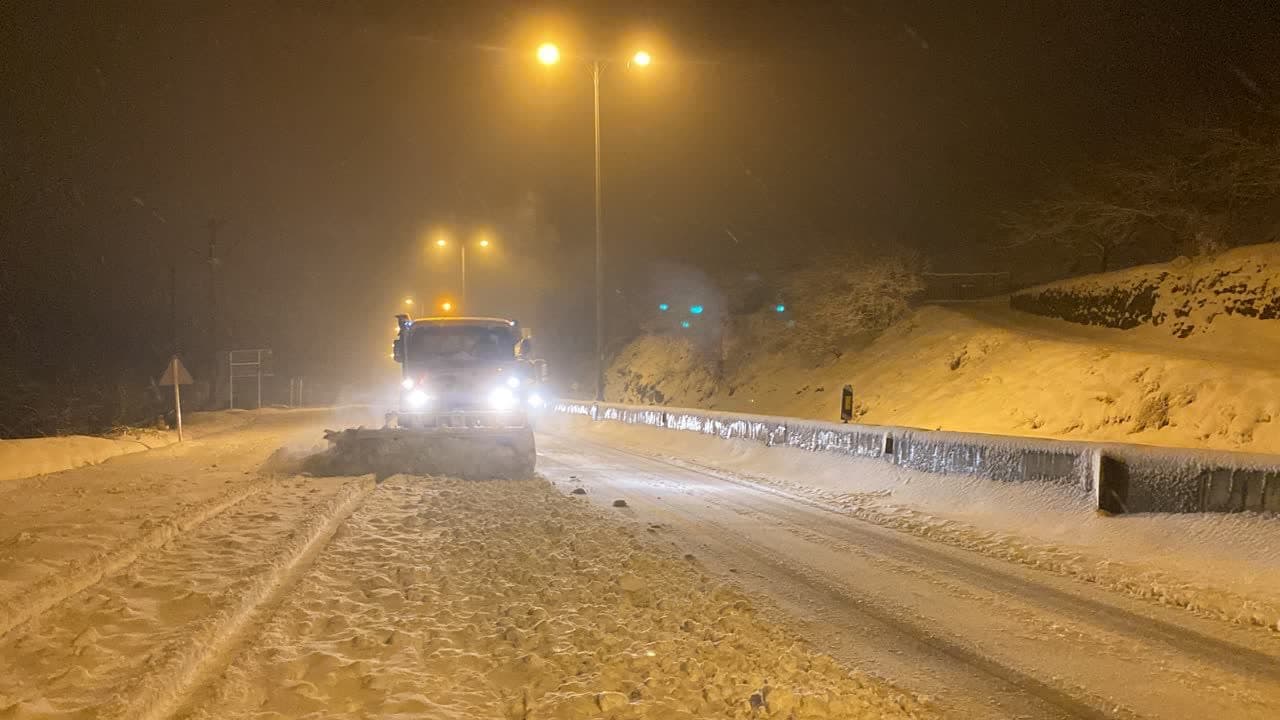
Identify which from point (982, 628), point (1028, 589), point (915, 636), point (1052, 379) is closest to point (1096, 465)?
point (1028, 589)

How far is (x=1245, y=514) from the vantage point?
7.69m

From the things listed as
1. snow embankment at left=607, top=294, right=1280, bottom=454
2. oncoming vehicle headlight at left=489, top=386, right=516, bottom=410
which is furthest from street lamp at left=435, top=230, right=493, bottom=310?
oncoming vehicle headlight at left=489, top=386, right=516, bottom=410

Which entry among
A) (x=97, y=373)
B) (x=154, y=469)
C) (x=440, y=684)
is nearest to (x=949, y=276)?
(x=154, y=469)

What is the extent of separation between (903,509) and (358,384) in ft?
242

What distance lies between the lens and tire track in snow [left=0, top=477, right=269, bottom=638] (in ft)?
18.3

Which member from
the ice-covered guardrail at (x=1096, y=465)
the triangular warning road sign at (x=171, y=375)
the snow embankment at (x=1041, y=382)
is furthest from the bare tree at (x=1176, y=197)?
the triangular warning road sign at (x=171, y=375)

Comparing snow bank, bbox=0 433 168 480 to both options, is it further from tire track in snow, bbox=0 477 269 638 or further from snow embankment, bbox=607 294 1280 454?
snow embankment, bbox=607 294 1280 454

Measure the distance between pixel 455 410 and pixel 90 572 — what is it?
842cm

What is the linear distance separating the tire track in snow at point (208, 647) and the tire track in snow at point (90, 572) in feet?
3.98

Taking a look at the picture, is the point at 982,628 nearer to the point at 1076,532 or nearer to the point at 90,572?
the point at 1076,532

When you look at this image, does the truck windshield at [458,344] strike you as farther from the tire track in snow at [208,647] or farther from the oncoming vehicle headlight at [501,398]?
the tire track in snow at [208,647]

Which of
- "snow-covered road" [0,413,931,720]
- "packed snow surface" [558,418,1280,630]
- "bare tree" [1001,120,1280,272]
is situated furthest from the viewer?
"bare tree" [1001,120,1280,272]

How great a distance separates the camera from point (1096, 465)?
9.11 meters

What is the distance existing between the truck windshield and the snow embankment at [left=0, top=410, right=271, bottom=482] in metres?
6.81
